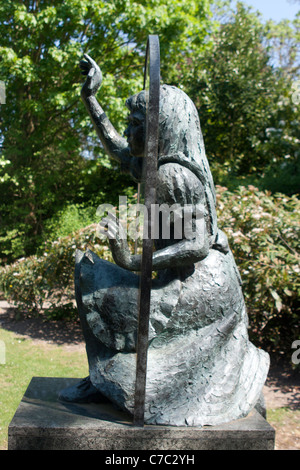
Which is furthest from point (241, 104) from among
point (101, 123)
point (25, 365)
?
point (101, 123)

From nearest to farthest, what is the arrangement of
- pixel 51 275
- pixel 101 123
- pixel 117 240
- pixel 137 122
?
pixel 117 240 < pixel 137 122 < pixel 101 123 < pixel 51 275

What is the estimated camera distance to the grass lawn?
5.04 meters

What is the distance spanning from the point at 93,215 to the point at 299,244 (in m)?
5.92

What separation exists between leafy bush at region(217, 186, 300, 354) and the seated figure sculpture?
331 cm

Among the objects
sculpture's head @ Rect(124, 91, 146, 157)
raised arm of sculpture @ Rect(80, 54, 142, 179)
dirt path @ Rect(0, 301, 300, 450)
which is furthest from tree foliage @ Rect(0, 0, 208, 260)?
sculpture's head @ Rect(124, 91, 146, 157)

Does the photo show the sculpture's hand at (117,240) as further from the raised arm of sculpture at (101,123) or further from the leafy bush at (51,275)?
the leafy bush at (51,275)

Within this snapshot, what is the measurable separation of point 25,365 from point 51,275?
6.86ft

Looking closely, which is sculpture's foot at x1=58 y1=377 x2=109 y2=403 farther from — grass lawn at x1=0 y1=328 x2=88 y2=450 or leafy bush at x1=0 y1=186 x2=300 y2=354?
leafy bush at x1=0 y1=186 x2=300 y2=354

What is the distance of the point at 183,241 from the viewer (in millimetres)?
2402

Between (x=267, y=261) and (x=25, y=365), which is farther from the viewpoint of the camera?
(x=25, y=365)

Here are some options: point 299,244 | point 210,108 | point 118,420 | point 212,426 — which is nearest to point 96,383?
point 118,420

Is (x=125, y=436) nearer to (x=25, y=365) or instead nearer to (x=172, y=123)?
(x=172, y=123)

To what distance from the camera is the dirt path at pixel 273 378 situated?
4.56 metres

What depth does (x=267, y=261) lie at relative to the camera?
19.5 ft
